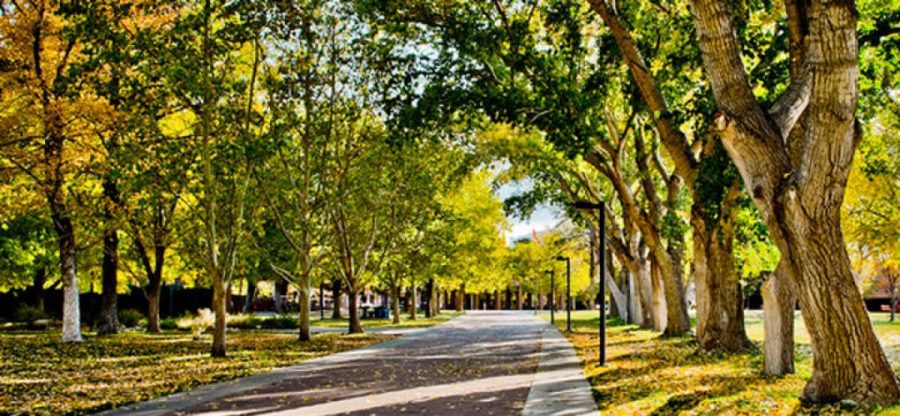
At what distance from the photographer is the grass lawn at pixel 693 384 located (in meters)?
9.80

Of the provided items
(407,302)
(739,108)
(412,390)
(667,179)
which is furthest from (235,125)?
(407,302)

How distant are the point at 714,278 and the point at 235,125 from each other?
12.3m

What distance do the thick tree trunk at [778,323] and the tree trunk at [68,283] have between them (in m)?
19.5

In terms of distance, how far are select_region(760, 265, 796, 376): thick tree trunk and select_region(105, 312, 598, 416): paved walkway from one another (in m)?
3.14

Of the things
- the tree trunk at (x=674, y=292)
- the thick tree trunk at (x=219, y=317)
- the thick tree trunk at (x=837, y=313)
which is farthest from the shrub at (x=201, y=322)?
the thick tree trunk at (x=837, y=313)

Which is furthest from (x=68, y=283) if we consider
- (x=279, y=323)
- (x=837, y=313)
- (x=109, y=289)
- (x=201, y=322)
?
(x=837, y=313)

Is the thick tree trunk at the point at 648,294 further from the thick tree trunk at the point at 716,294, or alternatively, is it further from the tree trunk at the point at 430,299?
the tree trunk at the point at 430,299

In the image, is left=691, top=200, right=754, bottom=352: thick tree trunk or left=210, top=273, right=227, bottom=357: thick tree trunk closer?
left=691, top=200, right=754, bottom=352: thick tree trunk

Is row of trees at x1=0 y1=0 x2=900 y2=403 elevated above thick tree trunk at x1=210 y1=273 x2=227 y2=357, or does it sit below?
above

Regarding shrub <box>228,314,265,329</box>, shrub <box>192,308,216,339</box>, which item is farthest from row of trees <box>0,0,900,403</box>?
shrub <box>228,314,265,329</box>

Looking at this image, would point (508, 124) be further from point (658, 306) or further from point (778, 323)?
point (658, 306)

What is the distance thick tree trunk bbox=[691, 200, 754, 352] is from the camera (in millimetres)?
17031

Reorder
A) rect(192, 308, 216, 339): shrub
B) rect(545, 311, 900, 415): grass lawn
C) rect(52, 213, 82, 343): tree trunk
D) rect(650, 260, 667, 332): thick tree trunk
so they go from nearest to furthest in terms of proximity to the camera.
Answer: rect(545, 311, 900, 415): grass lawn, rect(52, 213, 82, 343): tree trunk, rect(192, 308, 216, 339): shrub, rect(650, 260, 667, 332): thick tree trunk

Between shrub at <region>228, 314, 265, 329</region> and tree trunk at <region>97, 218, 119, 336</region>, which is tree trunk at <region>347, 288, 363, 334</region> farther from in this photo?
tree trunk at <region>97, 218, 119, 336</region>
